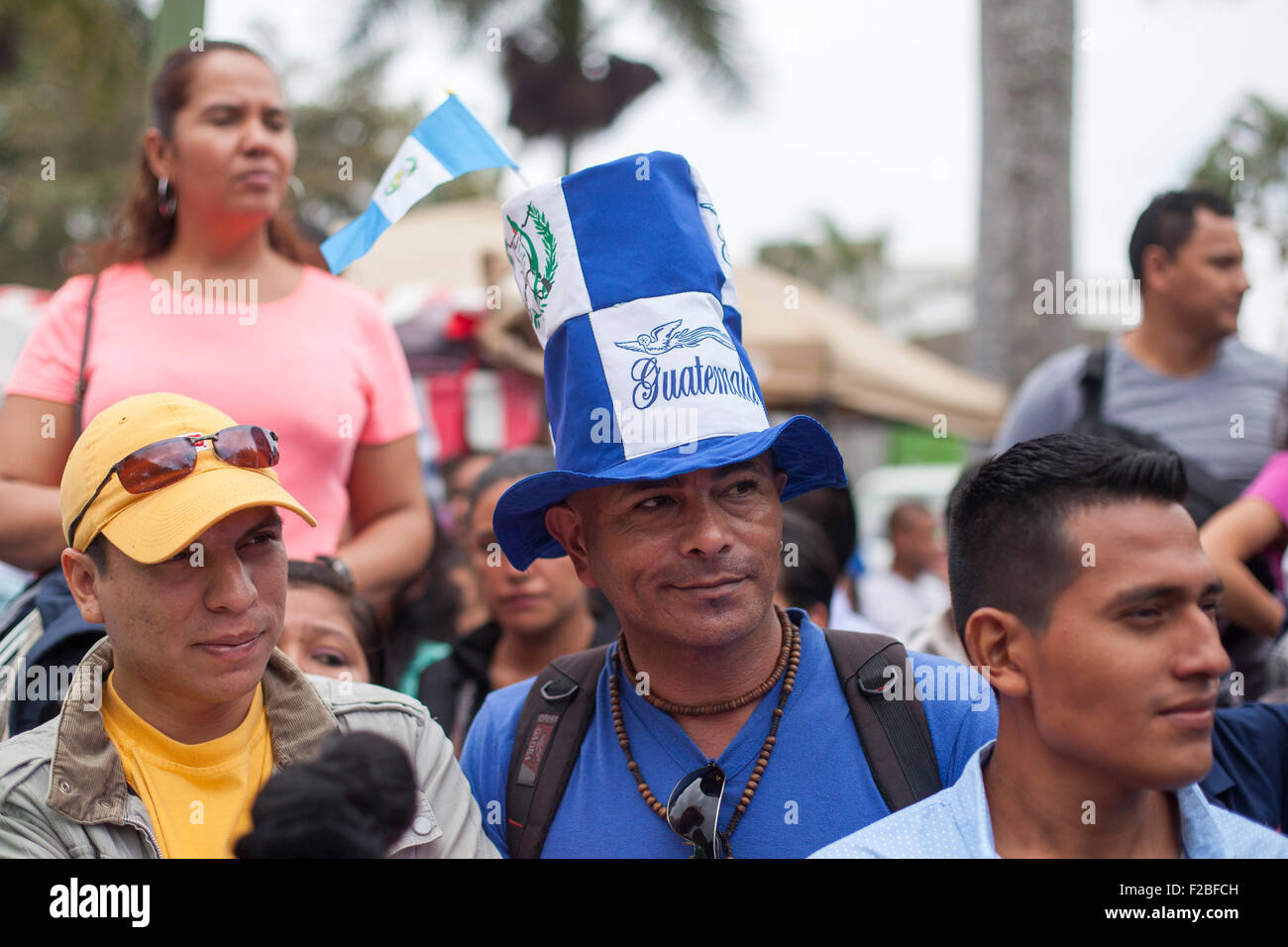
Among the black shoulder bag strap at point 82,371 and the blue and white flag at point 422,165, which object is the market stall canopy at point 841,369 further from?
the black shoulder bag strap at point 82,371

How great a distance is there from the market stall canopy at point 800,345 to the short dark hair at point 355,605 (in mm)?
4946

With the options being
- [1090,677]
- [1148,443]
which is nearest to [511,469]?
[1148,443]

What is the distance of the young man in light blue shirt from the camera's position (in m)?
1.96

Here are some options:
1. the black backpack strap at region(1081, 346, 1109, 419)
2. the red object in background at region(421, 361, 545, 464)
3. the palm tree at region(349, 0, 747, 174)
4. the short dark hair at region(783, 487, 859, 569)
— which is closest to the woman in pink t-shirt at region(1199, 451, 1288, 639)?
the black backpack strap at region(1081, 346, 1109, 419)

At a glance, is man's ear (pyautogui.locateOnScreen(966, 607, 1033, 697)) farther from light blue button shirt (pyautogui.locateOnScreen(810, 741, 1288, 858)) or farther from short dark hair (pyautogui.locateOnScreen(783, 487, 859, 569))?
short dark hair (pyautogui.locateOnScreen(783, 487, 859, 569))

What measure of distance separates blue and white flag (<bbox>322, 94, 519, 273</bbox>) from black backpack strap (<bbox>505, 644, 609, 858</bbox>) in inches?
45.3

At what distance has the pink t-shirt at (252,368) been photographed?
309cm

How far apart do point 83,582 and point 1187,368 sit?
11.3 feet

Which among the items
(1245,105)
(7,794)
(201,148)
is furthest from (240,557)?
(1245,105)

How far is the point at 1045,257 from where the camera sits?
28.7ft
